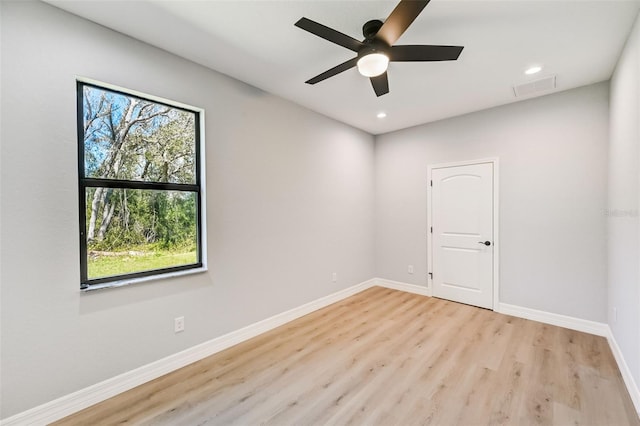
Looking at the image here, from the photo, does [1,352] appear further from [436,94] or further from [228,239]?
[436,94]

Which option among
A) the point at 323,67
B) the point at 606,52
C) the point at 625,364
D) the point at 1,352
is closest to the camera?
the point at 1,352

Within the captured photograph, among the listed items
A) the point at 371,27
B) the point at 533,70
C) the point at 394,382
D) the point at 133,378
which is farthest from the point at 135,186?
the point at 533,70

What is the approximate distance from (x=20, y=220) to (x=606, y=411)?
158 inches

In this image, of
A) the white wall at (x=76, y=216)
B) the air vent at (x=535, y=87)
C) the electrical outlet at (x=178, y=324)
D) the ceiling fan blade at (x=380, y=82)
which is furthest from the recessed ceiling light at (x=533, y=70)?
the electrical outlet at (x=178, y=324)

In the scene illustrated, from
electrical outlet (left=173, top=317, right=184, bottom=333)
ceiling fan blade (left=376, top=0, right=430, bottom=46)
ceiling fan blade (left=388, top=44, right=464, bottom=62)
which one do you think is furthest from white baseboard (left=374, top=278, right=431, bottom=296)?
ceiling fan blade (left=376, top=0, right=430, bottom=46)

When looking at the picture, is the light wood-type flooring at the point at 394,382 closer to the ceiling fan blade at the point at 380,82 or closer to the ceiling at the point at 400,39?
the ceiling fan blade at the point at 380,82

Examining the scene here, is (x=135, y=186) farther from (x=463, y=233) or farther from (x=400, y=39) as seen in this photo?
(x=463, y=233)

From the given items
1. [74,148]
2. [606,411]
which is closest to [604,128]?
[606,411]

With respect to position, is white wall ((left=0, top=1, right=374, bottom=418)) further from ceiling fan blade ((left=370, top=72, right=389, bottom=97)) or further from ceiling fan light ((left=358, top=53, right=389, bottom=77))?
ceiling fan light ((left=358, top=53, right=389, bottom=77))

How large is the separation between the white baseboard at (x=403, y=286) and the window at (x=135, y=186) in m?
3.25

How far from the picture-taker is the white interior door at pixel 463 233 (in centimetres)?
376

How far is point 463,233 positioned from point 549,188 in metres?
1.12

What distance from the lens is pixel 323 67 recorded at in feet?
8.59

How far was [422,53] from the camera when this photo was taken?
1.88 meters
